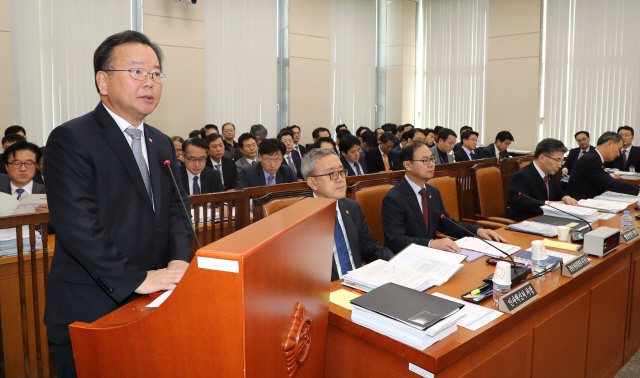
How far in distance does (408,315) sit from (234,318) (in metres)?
0.80

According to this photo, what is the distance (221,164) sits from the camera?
17.2ft

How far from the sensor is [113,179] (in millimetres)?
1317

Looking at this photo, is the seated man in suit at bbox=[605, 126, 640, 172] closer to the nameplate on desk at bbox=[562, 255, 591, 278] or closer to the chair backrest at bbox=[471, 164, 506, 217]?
the chair backrest at bbox=[471, 164, 506, 217]

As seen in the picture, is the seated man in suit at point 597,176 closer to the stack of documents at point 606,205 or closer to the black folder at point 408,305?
the stack of documents at point 606,205

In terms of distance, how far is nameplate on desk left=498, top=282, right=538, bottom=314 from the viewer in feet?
5.17

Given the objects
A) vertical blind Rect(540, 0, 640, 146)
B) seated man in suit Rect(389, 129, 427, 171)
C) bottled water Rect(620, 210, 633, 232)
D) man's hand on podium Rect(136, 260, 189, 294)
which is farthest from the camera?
vertical blind Rect(540, 0, 640, 146)

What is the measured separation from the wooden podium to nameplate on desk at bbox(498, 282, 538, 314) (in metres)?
0.80

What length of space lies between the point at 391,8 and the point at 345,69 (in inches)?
74.7

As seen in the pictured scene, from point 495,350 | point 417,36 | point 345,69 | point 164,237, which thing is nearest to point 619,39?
point 417,36

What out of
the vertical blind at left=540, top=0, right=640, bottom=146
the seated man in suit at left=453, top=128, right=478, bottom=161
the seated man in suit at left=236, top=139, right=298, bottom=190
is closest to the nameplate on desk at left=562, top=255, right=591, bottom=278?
the seated man in suit at left=236, top=139, right=298, bottom=190

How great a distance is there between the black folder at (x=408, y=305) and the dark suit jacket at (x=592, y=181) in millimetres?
3373

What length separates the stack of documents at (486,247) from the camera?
232 centimetres

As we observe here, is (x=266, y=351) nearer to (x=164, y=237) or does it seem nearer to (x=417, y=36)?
(x=164, y=237)

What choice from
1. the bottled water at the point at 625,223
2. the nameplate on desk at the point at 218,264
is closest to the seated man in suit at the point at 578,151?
the bottled water at the point at 625,223
